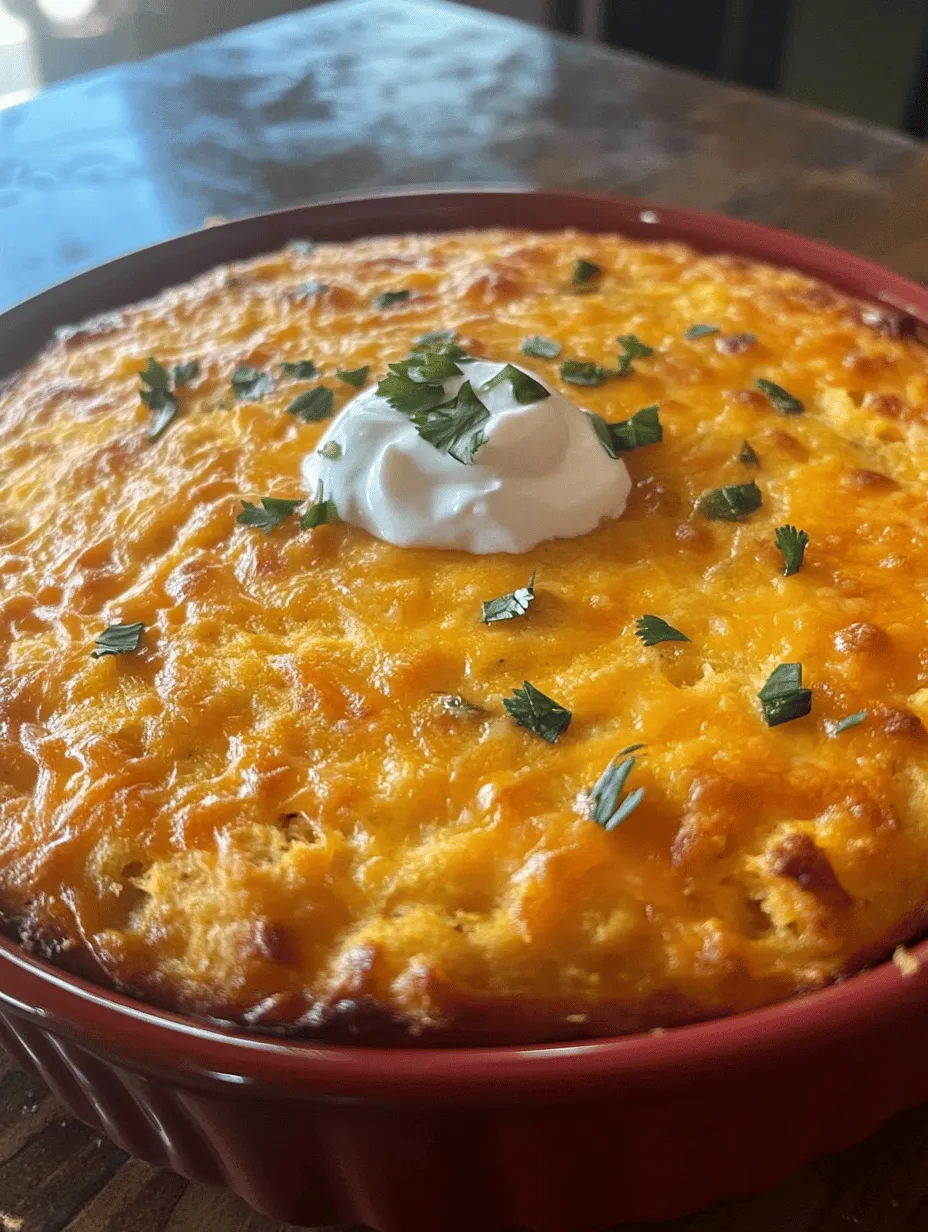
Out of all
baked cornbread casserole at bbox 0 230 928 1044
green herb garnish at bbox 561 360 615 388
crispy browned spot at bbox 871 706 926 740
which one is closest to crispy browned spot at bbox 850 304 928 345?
Answer: baked cornbread casserole at bbox 0 230 928 1044

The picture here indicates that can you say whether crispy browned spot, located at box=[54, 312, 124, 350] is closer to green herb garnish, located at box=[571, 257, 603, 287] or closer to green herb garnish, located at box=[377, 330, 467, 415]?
green herb garnish, located at box=[377, 330, 467, 415]

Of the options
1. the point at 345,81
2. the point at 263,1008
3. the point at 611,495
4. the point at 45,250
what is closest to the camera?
the point at 263,1008

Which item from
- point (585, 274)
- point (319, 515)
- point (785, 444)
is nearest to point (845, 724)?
point (785, 444)

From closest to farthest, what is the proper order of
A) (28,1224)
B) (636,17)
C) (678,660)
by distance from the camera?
(28,1224) < (678,660) < (636,17)

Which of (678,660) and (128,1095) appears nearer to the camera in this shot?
(128,1095)

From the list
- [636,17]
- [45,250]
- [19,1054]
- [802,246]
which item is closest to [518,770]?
[19,1054]

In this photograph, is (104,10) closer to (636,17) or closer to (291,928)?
(636,17)

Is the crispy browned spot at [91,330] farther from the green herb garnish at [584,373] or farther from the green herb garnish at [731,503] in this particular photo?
the green herb garnish at [731,503]
